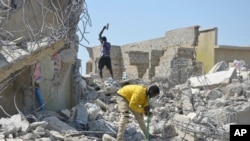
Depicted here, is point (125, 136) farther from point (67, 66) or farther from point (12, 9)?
point (12, 9)

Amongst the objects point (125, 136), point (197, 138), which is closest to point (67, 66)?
point (125, 136)

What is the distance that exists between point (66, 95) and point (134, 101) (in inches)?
83.3

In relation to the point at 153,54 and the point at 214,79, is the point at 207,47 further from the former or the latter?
the point at 214,79

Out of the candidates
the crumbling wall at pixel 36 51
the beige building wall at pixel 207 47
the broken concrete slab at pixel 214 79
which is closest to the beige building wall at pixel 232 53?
the beige building wall at pixel 207 47

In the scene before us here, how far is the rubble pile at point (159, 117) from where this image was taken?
731 centimetres

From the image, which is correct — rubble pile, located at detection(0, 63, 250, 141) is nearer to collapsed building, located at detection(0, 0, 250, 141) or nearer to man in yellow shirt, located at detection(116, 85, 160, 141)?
collapsed building, located at detection(0, 0, 250, 141)

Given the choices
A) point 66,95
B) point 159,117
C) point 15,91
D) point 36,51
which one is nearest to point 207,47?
point 159,117

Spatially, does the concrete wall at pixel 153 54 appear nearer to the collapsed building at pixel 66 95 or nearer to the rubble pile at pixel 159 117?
the collapsed building at pixel 66 95

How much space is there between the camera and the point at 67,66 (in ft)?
30.0

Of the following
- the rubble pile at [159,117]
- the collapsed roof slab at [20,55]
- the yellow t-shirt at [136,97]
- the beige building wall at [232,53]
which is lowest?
the rubble pile at [159,117]

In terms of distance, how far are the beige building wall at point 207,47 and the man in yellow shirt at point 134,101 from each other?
14197 mm

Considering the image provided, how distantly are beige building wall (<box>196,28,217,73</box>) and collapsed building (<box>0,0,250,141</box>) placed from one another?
7.50m

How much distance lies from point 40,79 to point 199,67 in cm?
1174

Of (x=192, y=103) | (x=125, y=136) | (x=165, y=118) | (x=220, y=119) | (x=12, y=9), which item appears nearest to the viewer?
(x=12, y=9)
